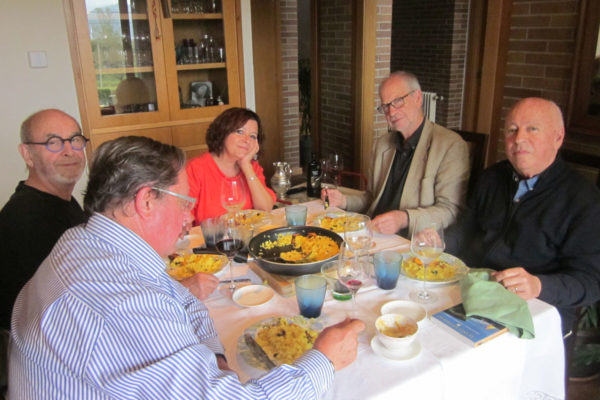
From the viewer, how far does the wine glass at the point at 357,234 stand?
149 centimetres

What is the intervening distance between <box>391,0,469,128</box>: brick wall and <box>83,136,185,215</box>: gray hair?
4864 mm

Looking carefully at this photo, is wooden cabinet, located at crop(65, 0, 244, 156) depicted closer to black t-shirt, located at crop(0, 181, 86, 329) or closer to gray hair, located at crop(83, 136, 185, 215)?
black t-shirt, located at crop(0, 181, 86, 329)

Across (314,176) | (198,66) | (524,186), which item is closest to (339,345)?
(524,186)

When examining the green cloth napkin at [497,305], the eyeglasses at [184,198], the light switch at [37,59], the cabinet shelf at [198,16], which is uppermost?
the cabinet shelf at [198,16]

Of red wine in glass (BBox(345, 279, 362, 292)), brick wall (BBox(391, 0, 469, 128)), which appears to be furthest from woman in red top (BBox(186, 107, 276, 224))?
brick wall (BBox(391, 0, 469, 128))

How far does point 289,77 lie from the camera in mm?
4957

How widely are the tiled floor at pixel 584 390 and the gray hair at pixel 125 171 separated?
6.66 feet

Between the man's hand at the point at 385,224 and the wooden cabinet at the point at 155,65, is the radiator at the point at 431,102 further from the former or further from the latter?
the man's hand at the point at 385,224

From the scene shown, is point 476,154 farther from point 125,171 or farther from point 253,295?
point 125,171

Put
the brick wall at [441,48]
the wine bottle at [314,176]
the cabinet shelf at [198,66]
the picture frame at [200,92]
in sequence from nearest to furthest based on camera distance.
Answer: the wine bottle at [314,176]
the cabinet shelf at [198,66]
the picture frame at [200,92]
the brick wall at [441,48]

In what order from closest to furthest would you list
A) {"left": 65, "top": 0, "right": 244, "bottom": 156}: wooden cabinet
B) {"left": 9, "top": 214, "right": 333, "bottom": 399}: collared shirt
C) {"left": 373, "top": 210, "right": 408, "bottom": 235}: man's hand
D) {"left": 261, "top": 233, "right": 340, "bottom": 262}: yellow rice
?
{"left": 9, "top": 214, "right": 333, "bottom": 399}: collared shirt, {"left": 261, "top": 233, "right": 340, "bottom": 262}: yellow rice, {"left": 373, "top": 210, "right": 408, "bottom": 235}: man's hand, {"left": 65, "top": 0, "right": 244, "bottom": 156}: wooden cabinet

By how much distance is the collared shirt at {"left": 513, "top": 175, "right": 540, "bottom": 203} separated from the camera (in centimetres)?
171

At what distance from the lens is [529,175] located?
67.2 inches

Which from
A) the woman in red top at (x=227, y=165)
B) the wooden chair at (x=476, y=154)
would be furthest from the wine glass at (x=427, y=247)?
the woman in red top at (x=227, y=165)
